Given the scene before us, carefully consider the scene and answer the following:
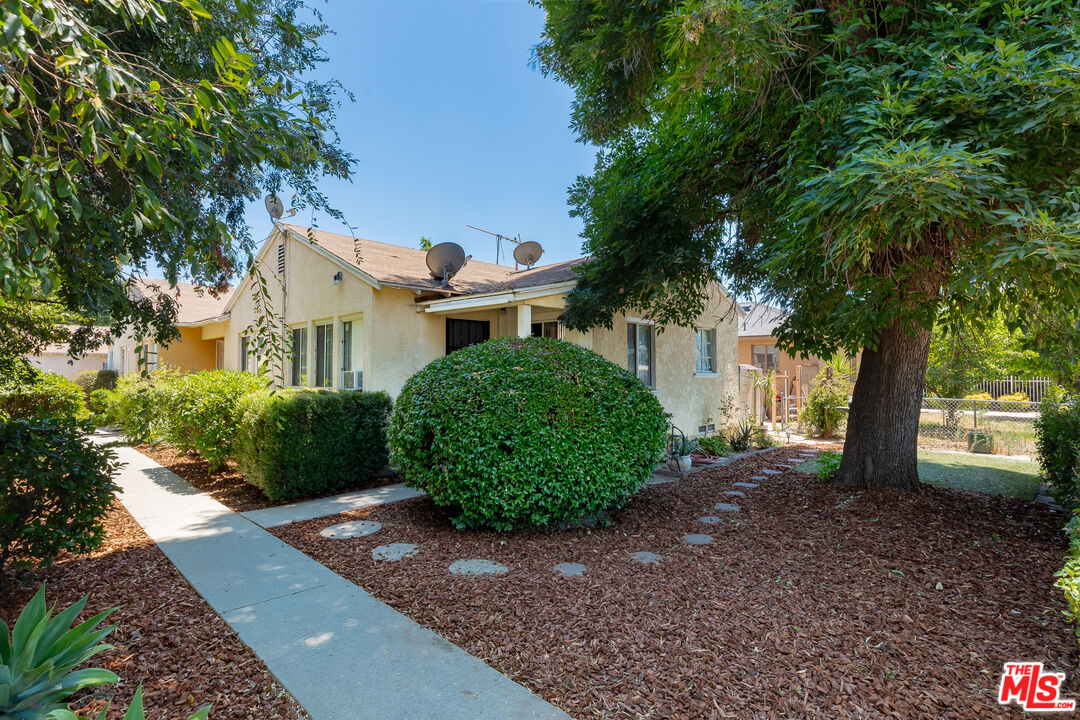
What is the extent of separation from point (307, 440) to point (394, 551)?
2.89m

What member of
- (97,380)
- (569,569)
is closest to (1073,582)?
(569,569)

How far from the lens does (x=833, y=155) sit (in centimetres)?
485

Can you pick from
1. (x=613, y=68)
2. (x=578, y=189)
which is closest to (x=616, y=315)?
(x=578, y=189)

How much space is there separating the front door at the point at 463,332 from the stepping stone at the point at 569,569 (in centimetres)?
713

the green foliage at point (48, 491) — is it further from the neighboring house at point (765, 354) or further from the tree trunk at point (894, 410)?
the neighboring house at point (765, 354)

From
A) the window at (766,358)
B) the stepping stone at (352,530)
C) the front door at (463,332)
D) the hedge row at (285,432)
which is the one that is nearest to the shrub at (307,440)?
the hedge row at (285,432)

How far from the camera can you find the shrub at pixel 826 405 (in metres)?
14.2

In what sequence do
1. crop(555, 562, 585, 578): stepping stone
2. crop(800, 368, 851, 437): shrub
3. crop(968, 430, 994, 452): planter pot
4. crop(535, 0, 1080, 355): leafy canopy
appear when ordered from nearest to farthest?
crop(535, 0, 1080, 355): leafy canopy → crop(555, 562, 585, 578): stepping stone → crop(968, 430, 994, 452): planter pot → crop(800, 368, 851, 437): shrub

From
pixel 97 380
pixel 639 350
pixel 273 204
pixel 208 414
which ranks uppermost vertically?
pixel 273 204

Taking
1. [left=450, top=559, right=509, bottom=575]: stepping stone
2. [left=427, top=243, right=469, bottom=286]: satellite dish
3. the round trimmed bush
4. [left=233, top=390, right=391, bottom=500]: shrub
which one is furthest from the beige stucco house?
[left=450, top=559, right=509, bottom=575]: stepping stone

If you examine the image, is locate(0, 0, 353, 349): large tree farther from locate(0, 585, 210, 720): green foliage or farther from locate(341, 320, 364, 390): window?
locate(341, 320, 364, 390): window

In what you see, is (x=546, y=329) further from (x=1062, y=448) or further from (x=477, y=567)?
(x=1062, y=448)

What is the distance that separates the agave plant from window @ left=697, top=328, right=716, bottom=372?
500 inches

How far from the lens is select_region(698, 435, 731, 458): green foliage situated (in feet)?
35.8
